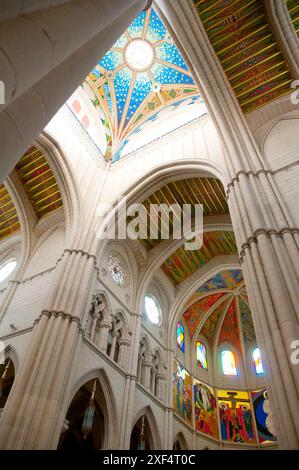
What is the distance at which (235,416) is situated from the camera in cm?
1648

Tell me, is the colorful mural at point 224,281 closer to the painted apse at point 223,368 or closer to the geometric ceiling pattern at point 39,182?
the painted apse at point 223,368

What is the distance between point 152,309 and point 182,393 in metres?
3.93

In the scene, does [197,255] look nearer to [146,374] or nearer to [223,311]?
[223,311]

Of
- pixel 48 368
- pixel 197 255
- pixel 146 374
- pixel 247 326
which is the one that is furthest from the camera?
pixel 247 326

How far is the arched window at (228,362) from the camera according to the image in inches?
723

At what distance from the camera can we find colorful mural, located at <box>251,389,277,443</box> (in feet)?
51.0

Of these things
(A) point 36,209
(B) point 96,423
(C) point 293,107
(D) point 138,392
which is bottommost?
(B) point 96,423

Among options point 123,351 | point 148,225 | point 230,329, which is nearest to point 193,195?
point 148,225

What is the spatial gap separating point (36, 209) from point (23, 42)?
12.7 meters

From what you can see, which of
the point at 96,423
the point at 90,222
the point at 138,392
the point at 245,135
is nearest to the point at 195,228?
the point at 90,222

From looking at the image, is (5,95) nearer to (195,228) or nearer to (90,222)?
(90,222)

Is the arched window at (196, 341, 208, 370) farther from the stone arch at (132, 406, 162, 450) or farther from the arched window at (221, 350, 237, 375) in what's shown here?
the stone arch at (132, 406, 162, 450)

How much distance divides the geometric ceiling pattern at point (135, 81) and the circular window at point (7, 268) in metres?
6.20
